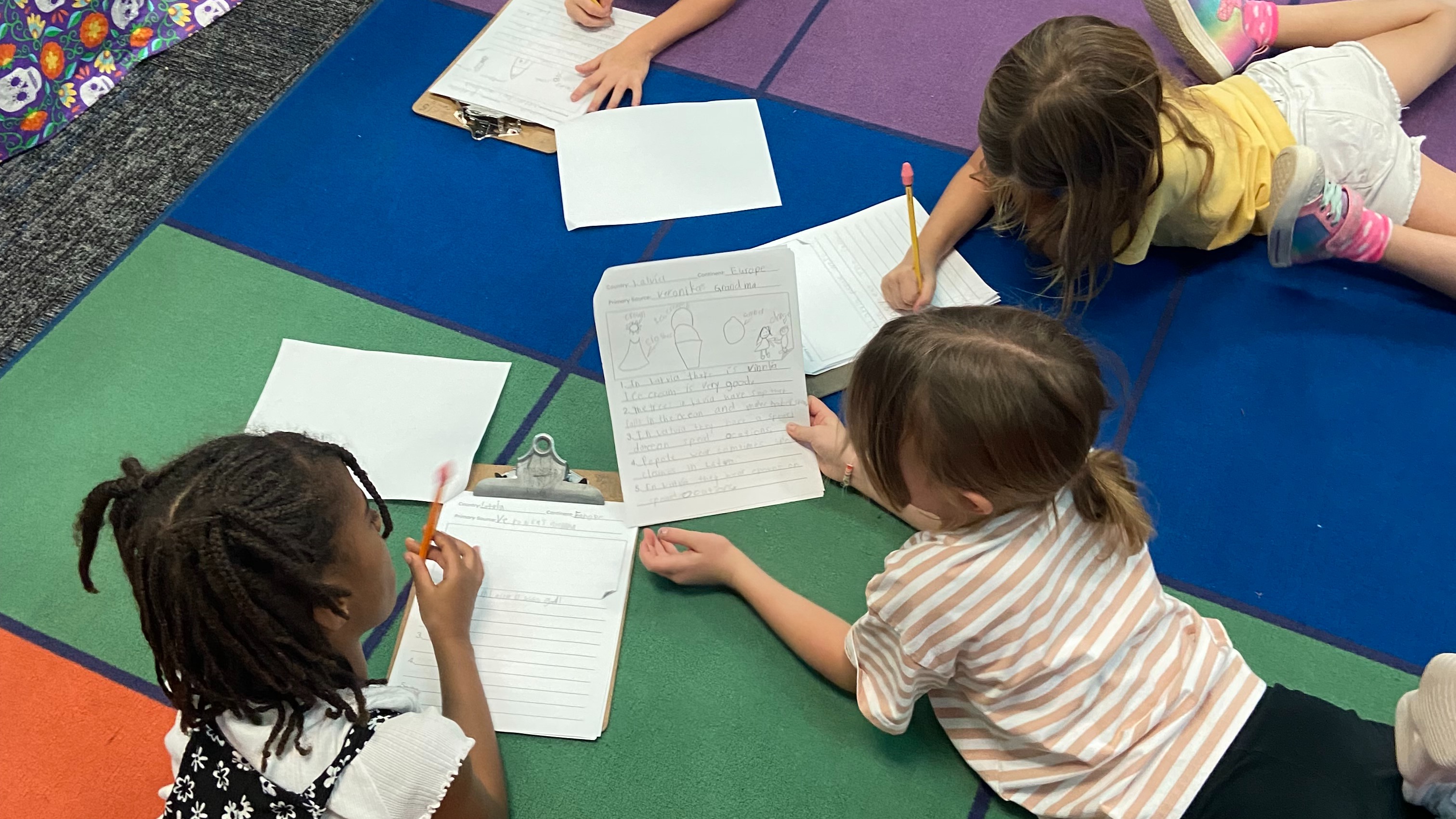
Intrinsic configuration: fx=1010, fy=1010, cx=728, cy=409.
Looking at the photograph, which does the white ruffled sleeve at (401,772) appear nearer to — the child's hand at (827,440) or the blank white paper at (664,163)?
the child's hand at (827,440)

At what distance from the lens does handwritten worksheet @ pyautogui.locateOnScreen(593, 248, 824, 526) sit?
1.14 metres

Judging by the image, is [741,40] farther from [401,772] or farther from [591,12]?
[401,772]

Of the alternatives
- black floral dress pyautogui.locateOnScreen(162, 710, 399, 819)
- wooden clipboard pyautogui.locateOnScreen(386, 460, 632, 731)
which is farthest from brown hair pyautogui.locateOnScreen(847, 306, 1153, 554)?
black floral dress pyautogui.locateOnScreen(162, 710, 399, 819)

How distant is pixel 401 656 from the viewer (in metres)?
1.05

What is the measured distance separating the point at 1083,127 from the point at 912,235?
23 centimetres

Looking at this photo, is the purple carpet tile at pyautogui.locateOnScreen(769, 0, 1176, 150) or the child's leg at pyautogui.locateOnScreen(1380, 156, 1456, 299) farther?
the purple carpet tile at pyautogui.locateOnScreen(769, 0, 1176, 150)

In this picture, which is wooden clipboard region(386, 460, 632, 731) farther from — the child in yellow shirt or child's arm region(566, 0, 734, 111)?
child's arm region(566, 0, 734, 111)

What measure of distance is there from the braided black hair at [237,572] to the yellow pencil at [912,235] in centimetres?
72

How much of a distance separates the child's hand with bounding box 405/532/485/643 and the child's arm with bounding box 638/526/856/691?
0.18 meters

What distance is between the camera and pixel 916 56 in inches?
62.2

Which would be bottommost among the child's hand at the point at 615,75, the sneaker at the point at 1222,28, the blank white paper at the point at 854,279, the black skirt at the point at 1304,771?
the black skirt at the point at 1304,771

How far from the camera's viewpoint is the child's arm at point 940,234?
4.15 feet

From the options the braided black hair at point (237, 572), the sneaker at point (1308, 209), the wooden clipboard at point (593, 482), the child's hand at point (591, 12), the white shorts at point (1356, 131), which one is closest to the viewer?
the braided black hair at point (237, 572)

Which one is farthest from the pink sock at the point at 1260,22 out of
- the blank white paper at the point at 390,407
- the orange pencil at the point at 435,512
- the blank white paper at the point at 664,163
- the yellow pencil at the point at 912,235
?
the orange pencil at the point at 435,512
